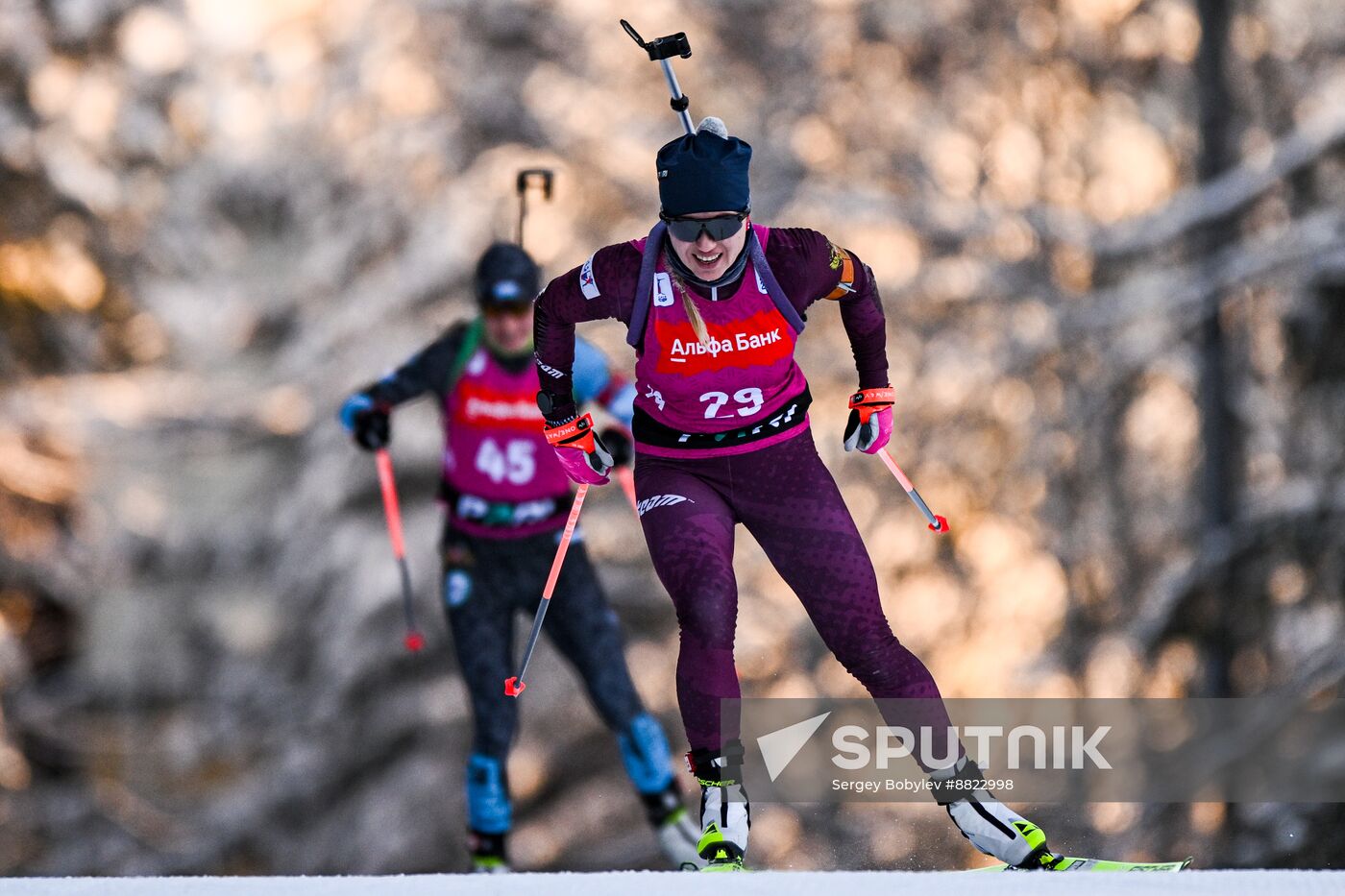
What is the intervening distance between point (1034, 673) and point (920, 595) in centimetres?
83

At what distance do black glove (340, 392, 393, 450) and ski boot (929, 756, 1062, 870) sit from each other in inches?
88.8

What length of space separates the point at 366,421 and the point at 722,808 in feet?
6.67

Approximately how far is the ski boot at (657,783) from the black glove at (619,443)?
869 mm

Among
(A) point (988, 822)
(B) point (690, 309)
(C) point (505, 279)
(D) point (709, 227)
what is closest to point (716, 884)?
(A) point (988, 822)

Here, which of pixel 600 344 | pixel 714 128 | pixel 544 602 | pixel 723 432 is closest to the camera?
pixel 714 128

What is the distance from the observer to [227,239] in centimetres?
807

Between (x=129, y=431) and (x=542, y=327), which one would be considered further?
(x=129, y=431)

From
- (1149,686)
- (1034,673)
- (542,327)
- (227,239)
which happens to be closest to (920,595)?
(1034,673)

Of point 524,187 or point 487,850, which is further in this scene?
point 524,187

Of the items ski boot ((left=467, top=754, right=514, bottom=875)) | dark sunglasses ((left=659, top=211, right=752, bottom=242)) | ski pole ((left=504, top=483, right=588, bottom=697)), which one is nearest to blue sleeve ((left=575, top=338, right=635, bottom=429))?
ski pole ((left=504, top=483, right=588, bottom=697))

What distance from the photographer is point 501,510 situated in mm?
4613

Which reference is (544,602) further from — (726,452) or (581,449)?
(726,452)

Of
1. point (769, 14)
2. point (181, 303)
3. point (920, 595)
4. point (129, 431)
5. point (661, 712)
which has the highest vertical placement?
point (769, 14)

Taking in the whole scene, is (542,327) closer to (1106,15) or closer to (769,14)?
(769,14)
